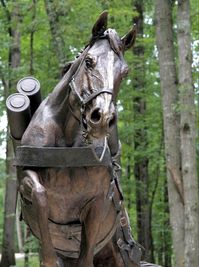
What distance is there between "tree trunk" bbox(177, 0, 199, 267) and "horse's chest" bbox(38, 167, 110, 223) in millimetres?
6324

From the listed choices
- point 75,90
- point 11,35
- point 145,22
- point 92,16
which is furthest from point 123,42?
point 145,22

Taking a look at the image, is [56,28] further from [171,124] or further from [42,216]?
[42,216]

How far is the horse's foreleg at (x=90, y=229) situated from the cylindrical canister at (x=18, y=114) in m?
0.72

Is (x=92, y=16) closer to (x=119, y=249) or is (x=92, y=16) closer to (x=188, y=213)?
(x=188, y=213)

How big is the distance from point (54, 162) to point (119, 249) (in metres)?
1.27

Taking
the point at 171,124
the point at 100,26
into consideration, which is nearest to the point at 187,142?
the point at 171,124

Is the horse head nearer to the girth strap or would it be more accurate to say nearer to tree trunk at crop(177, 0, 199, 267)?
the girth strap

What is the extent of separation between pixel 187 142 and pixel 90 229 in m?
6.33

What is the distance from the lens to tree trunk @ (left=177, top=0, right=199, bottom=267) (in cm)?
967

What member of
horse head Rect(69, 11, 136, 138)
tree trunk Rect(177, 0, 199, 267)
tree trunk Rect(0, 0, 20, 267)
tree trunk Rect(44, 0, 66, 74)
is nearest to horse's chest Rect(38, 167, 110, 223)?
horse head Rect(69, 11, 136, 138)

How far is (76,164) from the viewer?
350 centimetres

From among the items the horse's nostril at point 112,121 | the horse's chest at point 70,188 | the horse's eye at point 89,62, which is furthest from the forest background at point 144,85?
the horse's nostril at point 112,121

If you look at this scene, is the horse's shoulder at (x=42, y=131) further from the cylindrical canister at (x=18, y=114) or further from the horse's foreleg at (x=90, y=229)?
the horse's foreleg at (x=90, y=229)

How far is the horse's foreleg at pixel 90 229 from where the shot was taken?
363cm
